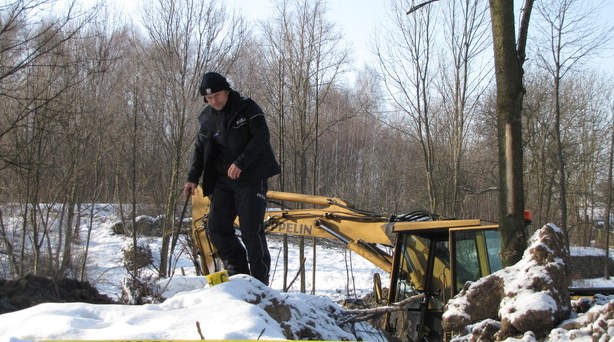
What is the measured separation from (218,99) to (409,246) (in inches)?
125

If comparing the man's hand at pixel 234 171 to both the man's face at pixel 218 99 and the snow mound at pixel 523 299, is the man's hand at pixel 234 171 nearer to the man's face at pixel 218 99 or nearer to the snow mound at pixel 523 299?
the man's face at pixel 218 99

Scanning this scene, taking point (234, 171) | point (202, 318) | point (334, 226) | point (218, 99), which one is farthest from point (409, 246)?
point (202, 318)

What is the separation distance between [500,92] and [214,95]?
2301 millimetres

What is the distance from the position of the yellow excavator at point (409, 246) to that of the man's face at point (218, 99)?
2.43 m

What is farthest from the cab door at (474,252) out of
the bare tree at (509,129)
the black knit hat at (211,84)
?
the black knit hat at (211,84)

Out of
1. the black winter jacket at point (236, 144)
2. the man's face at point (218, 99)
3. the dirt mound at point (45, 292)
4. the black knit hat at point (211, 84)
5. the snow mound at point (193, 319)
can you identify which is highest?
the black knit hat at point (211, 84)

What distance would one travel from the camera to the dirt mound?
15.4 feet

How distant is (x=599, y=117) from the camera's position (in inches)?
1115

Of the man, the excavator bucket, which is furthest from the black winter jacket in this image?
the excavator bucket

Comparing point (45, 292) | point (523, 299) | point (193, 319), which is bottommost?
point (45, 292)

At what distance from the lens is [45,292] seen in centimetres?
494

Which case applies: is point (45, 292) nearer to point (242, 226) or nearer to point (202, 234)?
point (242, 226)

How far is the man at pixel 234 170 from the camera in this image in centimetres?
489

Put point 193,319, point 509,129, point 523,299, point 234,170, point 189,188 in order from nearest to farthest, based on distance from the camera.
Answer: point 193,319, point 523,299, point 509,129, point 234,170, point 189,188
